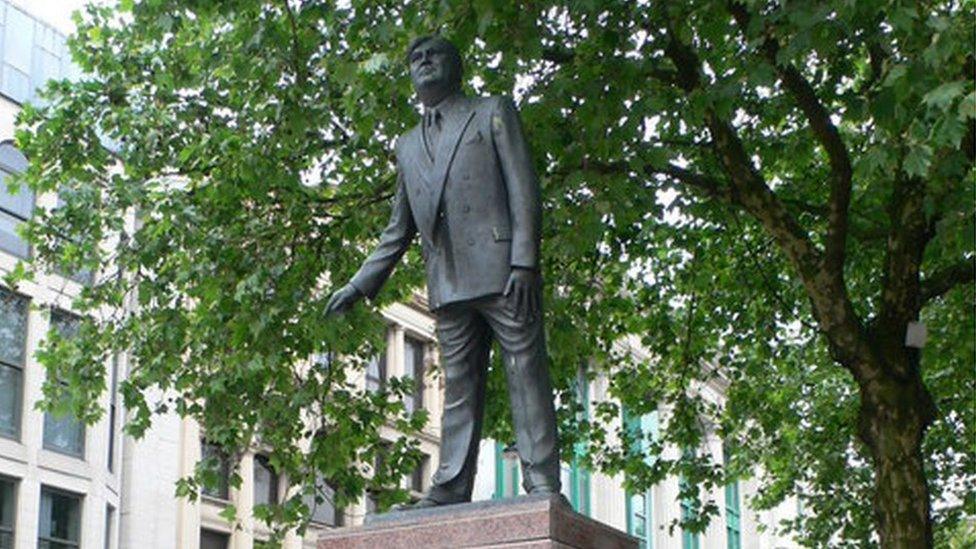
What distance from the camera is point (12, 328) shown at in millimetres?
27891

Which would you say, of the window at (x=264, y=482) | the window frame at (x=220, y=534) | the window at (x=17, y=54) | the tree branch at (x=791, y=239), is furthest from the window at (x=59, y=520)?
the tree branch at (x=791, y=239)

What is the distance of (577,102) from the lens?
15336mm

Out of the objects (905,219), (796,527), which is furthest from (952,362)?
(796,527)

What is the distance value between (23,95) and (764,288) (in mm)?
13733

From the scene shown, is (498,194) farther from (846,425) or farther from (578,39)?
(846,425)

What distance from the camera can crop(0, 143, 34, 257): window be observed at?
92.0ft

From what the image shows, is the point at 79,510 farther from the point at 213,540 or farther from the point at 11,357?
the point at 213,540

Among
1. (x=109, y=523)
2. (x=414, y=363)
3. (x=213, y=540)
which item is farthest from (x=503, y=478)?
(x=109, y=523)

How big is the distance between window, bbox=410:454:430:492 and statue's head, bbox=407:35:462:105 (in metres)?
28.8

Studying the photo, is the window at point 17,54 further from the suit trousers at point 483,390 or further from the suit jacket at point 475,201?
the suit trousers at point 483,390

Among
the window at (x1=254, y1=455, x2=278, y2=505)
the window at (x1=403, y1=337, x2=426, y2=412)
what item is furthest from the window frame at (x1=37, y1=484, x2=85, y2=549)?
the window at (x1=403, y1=337, x2=426, y2=412)

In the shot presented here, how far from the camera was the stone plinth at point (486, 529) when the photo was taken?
8406mm

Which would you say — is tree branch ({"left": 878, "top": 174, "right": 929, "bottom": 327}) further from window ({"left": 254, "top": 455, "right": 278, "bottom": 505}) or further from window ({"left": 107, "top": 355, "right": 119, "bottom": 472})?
window ({"left": 254, "top": 455, "right": 278, "bottom": 505})

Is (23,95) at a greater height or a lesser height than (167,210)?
greater
